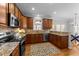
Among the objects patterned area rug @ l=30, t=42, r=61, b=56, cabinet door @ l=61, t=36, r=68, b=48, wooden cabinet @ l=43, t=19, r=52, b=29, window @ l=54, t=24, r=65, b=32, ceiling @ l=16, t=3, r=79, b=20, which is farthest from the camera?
wooden cabinet @ l=43, t=19, r=52, b=29

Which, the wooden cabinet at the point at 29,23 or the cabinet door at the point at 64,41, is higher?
the wooden cabinet at the point at 29,23

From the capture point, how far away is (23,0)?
1.44 m

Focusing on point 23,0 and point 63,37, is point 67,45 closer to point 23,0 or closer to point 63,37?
point 63,37

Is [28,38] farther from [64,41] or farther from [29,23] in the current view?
[64,41]

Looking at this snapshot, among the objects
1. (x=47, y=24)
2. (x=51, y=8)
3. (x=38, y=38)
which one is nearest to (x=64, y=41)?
(x=51, y=8)

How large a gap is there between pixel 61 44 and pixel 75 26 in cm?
187

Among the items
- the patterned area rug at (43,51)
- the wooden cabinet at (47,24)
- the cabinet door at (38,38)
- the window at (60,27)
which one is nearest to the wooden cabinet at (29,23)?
the wooden cabinet at (47,24)

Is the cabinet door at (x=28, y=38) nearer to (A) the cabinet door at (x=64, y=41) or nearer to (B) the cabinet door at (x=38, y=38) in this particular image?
(B) the cabinet door at (x=38, y=38)

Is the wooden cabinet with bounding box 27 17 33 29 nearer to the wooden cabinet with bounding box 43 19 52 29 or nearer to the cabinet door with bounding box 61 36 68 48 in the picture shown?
the wooden cabinet with bounding box 43 19 52 29

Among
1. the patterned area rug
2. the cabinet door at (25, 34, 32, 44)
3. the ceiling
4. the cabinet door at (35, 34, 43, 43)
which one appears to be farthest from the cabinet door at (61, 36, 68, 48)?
the cabinet door at (25, 34, 32, 44)

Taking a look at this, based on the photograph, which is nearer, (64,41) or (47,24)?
(64,41)

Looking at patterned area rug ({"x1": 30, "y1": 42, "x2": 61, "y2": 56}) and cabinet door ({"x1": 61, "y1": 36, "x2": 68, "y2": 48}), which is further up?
cabinet door ({"x1": 61, "y1": 36, "x2": 68, "y2": 48})

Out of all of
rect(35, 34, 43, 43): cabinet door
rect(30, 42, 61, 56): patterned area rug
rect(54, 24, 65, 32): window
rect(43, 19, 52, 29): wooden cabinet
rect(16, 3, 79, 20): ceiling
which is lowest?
rect(30, 42, 61, 56): patterned area rug

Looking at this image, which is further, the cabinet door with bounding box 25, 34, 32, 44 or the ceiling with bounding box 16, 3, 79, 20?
the cabinet door with bounding box 25, 34, 32, 44
